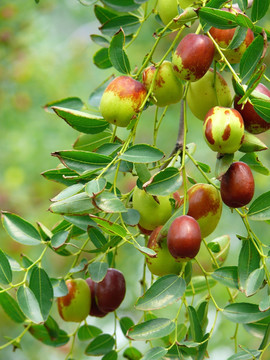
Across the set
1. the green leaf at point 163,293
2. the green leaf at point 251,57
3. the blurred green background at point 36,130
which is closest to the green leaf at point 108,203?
the green leaf at point 163,293

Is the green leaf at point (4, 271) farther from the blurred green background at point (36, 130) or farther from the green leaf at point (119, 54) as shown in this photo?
the blurred green background at point (36, 130)

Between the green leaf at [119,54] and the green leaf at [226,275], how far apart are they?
0.32 meters

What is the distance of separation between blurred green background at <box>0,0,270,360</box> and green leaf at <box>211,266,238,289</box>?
5.15 ft

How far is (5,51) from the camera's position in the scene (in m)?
2.78

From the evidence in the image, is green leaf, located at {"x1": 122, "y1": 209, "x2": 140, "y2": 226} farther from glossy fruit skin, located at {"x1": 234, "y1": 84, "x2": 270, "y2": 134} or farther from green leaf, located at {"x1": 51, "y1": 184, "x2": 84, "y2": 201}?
glossy fruit skin, located at {"x1": 234, "y1": 84, "x2": 270, "y2": 134}

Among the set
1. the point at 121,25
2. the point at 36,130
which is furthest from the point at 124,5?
the point at 36,130

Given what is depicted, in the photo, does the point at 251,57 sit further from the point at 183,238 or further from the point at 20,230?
the point at 20,230

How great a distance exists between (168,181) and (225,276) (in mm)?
178

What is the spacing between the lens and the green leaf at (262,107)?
0.75 meters

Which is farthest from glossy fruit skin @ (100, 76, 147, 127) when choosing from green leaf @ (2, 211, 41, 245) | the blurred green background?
the blurred green background

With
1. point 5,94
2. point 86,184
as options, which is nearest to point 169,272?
point 86,184

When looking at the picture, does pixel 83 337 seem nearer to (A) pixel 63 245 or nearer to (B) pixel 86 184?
(A) pixel 63 245

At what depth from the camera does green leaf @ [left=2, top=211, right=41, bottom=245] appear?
89cm

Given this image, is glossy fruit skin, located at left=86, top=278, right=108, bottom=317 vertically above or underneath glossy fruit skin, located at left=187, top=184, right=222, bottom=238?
underneath
